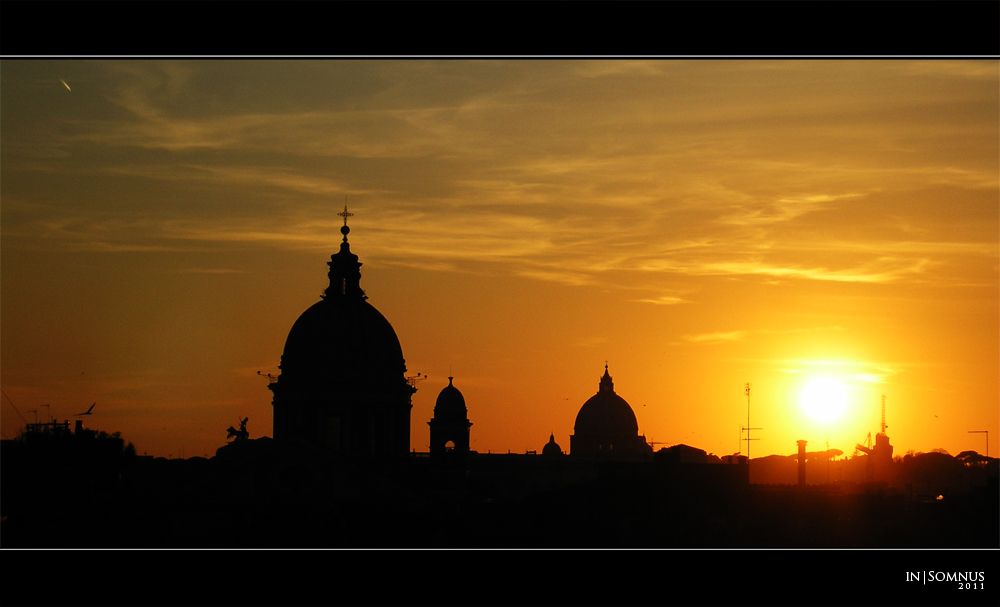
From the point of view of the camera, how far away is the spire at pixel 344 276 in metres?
104

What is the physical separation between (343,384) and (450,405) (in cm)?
854

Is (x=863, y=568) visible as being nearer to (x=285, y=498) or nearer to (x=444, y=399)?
(x=285, y=498)

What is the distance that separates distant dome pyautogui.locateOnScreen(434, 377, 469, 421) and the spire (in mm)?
9347

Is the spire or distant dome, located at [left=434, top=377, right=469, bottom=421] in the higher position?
the spire

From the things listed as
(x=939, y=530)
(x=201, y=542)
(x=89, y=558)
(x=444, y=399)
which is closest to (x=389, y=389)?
(x=444, y=399)

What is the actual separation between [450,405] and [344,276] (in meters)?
12.2

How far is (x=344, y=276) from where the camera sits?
4085 inches

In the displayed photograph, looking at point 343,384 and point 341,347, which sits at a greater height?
point 341,347

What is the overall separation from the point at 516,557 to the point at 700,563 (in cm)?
160

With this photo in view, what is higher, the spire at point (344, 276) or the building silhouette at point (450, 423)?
the spire at point (344, 276)

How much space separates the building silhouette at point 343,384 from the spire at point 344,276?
20 centimetres

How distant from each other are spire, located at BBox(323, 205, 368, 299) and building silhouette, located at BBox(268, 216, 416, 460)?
0.66 feet

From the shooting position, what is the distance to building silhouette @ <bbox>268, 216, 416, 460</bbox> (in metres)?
101

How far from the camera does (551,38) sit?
42.5ft
